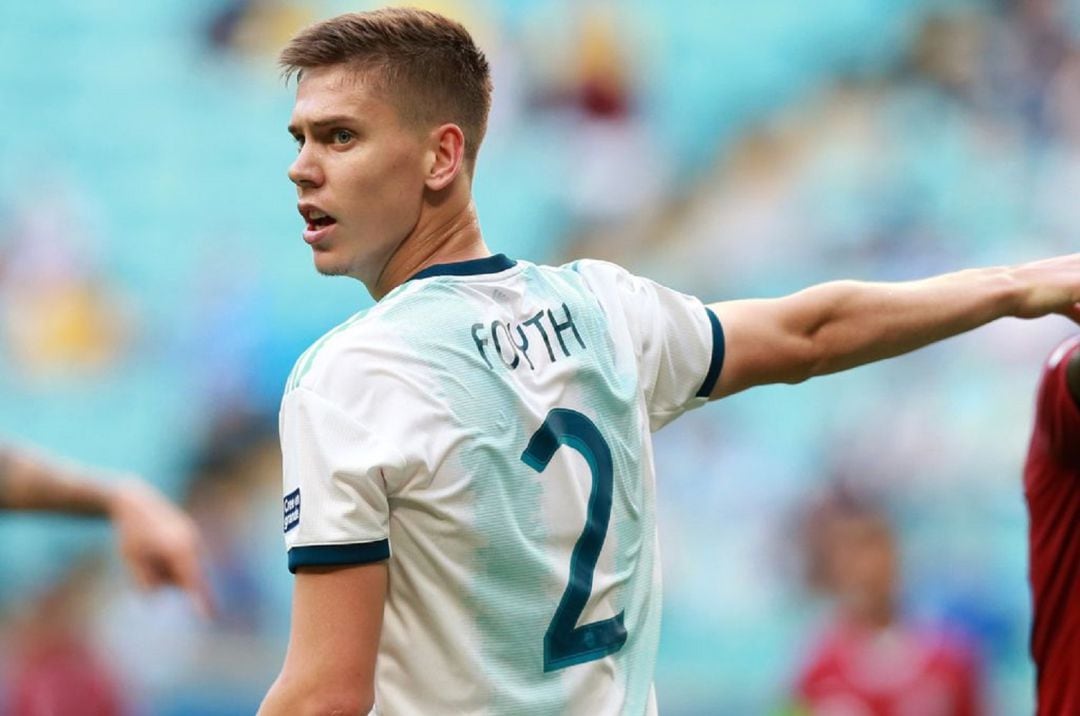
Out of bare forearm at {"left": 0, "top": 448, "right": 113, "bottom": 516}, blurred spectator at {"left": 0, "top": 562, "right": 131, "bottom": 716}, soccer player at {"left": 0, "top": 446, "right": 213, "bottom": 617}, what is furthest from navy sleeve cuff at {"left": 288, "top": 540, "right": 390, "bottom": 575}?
blurred spectator at {"left": 0, "top": 562, "right": 131, "bottom": 716}

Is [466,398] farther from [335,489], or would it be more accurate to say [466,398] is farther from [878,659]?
[878,659]

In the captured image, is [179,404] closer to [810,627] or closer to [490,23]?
[490,23]

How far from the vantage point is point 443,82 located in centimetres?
271

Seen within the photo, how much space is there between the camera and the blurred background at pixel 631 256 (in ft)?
24.3

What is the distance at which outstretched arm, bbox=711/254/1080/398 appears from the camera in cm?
291

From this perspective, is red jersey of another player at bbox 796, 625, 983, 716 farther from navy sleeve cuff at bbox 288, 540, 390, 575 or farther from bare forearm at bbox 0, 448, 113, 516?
navy sleeve cuff at bbox 288, 540, 390, 575

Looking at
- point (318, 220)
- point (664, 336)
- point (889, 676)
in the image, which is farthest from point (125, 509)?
point (889, 676)

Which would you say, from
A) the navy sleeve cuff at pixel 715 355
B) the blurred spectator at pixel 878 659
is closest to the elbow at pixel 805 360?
the navy sleeve cuff at pixel 715 355

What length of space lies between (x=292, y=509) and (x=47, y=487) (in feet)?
4.52

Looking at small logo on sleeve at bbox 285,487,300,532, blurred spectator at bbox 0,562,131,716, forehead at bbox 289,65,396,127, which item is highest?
forehead at bbox 289,65,396,127

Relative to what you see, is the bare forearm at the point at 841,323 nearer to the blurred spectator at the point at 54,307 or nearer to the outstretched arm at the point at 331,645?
the outstretched arm at the point at 331,645

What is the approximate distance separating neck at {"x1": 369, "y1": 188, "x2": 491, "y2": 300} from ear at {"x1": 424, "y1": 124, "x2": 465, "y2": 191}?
0.03m

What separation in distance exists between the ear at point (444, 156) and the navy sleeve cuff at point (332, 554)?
2.14ft

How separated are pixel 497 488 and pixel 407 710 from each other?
0.36m
